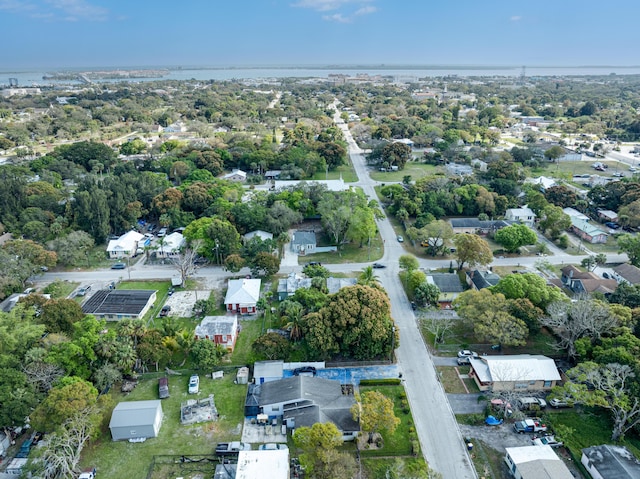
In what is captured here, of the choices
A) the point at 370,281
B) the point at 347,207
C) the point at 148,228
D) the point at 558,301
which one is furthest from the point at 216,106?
the point at 558,301

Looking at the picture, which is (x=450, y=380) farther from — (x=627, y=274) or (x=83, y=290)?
(x=83, y=290)

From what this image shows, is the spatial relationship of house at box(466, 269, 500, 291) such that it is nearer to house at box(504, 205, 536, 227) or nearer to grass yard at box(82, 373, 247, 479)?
house at box(504, 205, 536, 227)

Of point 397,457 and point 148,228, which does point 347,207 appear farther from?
point 397,457

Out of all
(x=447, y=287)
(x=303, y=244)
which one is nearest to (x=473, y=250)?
(x=447, y=287)

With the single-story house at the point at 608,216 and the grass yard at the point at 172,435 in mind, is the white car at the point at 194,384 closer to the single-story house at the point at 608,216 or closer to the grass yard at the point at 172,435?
the grass yard at the point at 172,435

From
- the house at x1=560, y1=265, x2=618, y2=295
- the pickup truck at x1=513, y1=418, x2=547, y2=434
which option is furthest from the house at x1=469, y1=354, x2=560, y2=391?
the house at x1=560, y1=265, x2=618, y2=295
